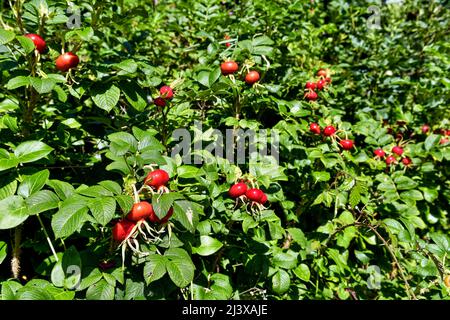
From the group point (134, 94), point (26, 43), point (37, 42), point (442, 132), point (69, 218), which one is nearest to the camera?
point (69, 218)

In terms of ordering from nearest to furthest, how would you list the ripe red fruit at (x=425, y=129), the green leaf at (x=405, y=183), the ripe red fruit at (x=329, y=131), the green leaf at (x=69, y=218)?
→ the green leaf at (x=69, y=218) → the ripe red fruit at (x=329, y=131) → the green leaf at (x=405, y=183) → the ripe red fruit at (x=425, y=129)

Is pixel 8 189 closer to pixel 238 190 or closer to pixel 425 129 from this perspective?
pixel 238 190

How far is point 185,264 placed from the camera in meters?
1.13

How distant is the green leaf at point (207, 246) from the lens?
4.47ft

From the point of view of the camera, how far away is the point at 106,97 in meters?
1.36

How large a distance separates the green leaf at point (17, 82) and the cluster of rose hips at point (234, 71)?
776 mm

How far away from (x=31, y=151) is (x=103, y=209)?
403 mm

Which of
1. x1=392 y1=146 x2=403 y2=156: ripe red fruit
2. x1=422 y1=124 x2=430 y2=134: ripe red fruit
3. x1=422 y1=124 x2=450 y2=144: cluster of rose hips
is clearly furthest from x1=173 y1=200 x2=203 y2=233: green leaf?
x1=422 y1=124 x2=430 y2=134: ripe red fruit

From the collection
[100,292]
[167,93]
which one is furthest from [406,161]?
[100,292]

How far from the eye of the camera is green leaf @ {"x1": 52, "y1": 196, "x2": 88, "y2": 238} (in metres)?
0.98

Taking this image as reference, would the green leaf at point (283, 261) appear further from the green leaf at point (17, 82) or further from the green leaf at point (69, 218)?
the green leaf at point (17, 82)

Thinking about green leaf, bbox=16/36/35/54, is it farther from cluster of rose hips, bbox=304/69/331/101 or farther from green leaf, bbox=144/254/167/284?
cluster of rose hips, bbox=304/69/331/101

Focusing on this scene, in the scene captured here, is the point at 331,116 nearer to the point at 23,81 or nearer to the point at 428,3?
the point at 23,81

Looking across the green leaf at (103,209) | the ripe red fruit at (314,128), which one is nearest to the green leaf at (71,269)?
the green leaf at (103,209)
